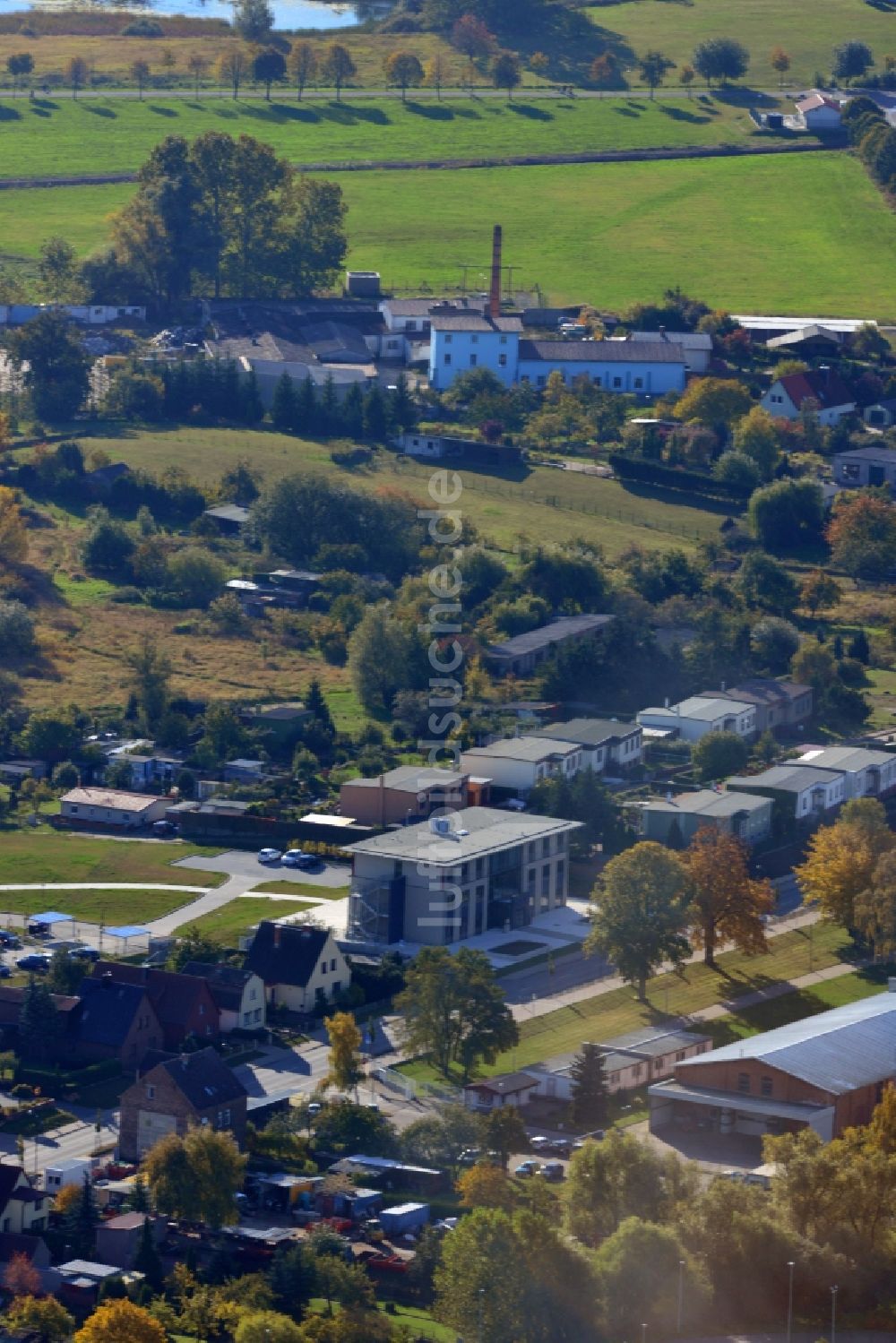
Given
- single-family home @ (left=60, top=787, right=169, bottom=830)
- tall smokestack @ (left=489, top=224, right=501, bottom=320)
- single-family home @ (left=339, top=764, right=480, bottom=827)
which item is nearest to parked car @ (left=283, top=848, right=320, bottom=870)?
single-family home @ (left=339, top=764, right=480, bottom=827)

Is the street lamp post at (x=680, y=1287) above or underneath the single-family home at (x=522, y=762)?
above

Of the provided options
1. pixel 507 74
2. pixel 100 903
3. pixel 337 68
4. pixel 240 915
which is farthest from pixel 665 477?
pixel 337 68

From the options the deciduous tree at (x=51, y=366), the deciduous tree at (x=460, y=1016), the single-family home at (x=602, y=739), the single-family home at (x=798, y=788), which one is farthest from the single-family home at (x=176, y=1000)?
the deciduous tree at (x=51, y=366)

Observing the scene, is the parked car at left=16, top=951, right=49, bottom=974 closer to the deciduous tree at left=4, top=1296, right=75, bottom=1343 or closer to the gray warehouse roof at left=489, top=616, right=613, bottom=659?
the deciduous tree at left=4, top=1296, right=75, bottom=1343

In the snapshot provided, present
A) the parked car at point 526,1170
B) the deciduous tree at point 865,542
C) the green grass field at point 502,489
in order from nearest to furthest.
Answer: the parked car at point 526,1170 < the deciduous tree at point 865,542 < the green grass field at point 502,489

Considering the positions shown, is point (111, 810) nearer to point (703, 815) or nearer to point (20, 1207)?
point (703, 815)

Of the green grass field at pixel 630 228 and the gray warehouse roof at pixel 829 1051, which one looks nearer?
the gray warehouse roof at pixel 829 1051

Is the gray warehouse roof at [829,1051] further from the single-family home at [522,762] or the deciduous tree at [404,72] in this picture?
the deciduous tree at [404,72]
